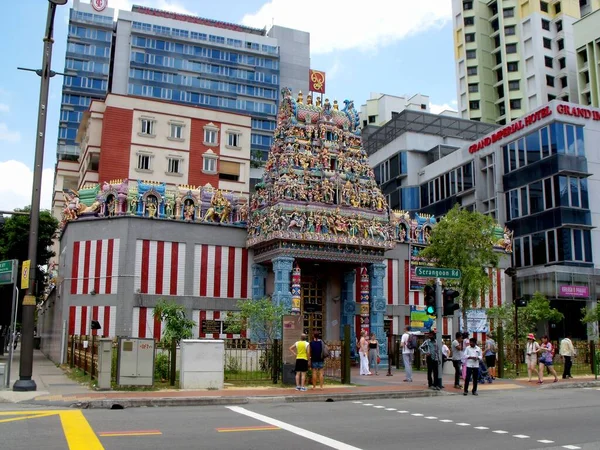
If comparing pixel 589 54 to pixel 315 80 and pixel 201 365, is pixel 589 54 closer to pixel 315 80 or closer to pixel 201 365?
pixel 315 80

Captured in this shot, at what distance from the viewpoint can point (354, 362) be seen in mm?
33062

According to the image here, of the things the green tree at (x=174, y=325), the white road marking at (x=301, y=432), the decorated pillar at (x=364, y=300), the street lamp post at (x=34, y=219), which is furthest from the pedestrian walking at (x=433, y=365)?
the street lamp post at (x=34, y=219)

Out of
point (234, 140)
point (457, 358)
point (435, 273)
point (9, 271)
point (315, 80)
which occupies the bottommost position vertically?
point (457, 358)

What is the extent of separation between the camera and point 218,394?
62.2 ft

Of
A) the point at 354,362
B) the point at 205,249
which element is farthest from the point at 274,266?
the point at 354,362

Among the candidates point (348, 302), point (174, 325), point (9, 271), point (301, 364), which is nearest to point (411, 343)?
point (301, 364)

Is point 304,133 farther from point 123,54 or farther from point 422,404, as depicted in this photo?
point 123,54

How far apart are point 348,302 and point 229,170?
24.2 m

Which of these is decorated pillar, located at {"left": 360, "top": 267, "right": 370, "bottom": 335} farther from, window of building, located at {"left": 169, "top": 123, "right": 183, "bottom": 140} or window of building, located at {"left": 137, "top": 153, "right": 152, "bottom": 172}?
window of building, located at {"left": 169, "top": 123, "right": 183, "bottom": 140}

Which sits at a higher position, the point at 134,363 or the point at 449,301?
the point at 449,301

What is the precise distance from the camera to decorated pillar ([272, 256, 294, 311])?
103ft

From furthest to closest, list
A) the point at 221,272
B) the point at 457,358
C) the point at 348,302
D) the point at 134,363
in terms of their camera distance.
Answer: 1. the point at 348,302
2. the point at 221,272
3. the point at 457,358
4. the point at 134,363

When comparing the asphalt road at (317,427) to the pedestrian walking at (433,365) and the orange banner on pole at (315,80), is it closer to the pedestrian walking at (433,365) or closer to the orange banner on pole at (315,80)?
the pedestrian walking at (433,365)

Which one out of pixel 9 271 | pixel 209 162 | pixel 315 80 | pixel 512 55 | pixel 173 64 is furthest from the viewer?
pixel 173 64
